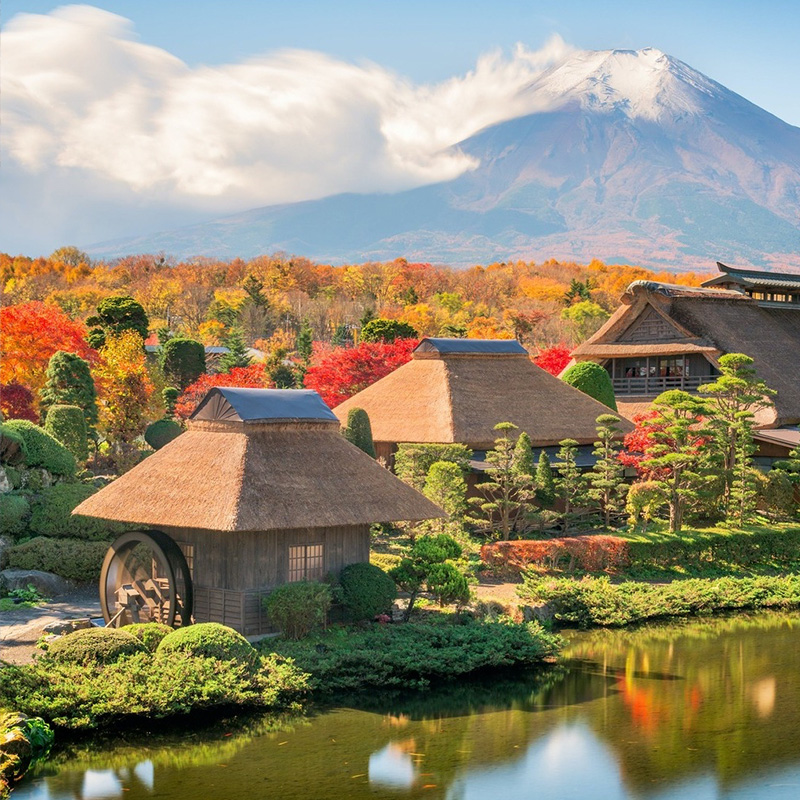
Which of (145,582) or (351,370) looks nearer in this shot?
(145,582)

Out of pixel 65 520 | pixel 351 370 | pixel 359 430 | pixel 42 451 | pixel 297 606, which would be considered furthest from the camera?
pixel 351 370

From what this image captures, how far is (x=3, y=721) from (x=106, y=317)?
109 feet

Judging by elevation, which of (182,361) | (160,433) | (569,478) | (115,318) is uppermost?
(115,318)

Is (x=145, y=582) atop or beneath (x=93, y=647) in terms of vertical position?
atop

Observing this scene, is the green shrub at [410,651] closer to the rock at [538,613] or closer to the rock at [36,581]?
the rock at [538,613]

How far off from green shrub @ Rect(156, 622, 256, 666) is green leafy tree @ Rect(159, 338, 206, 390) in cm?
3134

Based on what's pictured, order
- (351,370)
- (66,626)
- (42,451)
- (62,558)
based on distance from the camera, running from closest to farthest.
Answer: (66,626) < (62,558) < (42,451) < (351,370)

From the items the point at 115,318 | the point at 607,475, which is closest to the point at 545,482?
the point at 607,475

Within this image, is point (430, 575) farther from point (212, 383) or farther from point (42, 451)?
point (212, 383)

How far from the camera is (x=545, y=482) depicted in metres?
29.7

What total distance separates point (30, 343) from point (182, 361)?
11.6m

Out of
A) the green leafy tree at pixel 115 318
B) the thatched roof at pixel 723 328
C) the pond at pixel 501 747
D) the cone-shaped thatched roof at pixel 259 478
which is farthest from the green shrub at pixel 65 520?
the green leafy tree at pixel 115 318

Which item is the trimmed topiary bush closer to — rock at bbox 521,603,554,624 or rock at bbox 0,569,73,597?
rock at bbox 521,603,554,624

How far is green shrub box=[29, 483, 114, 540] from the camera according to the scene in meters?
23.8
